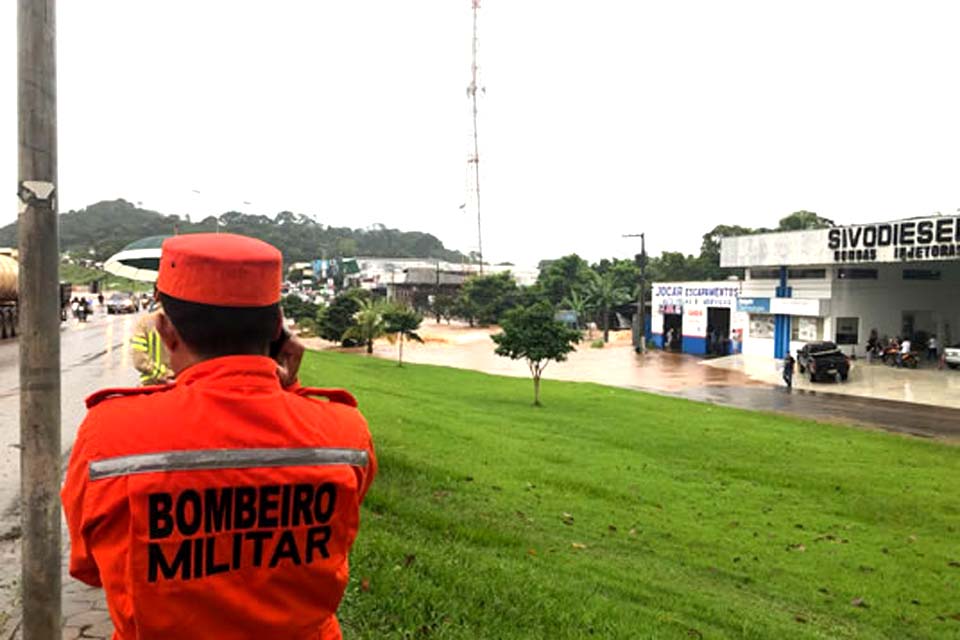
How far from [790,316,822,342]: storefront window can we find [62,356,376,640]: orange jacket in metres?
38.5

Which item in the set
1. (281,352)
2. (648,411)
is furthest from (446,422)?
(281,352)

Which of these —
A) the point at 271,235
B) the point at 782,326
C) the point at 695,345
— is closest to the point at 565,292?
the point at 695,345

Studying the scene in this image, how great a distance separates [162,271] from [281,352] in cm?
42

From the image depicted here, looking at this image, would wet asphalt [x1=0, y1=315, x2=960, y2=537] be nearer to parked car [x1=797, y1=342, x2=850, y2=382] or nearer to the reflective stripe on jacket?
the reflective stripe on jacket

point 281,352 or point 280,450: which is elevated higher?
point 281,352

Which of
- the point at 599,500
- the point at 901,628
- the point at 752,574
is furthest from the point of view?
the point at 599,500

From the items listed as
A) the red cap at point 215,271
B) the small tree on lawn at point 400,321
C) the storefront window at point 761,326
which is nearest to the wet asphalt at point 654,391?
the storefront window at point 761,326

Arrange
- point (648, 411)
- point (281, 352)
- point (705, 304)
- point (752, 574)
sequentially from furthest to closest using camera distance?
point (705, 304) → point (648, 411) → point (752, 574) → point (281, 352)

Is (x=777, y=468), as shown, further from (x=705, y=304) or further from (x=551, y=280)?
(x=551, y=280)

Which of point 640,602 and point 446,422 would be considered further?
point 446,422

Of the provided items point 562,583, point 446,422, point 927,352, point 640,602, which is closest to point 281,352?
point 562,583

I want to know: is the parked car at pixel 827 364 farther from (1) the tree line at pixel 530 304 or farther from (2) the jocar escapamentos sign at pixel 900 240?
(1) the tree line at pixel 530 304

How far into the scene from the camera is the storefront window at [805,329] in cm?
3650

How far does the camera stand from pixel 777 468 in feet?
45.5
